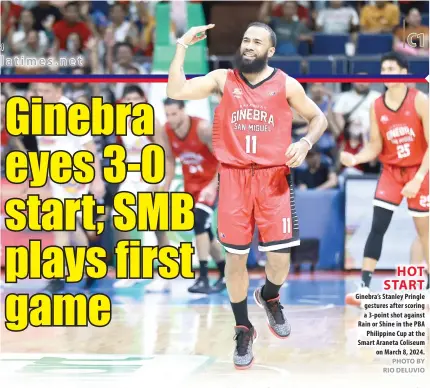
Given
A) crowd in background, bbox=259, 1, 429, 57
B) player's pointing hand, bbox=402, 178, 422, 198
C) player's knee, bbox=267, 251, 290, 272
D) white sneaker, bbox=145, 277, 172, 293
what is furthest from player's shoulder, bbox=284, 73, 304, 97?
crowd in background, bbox=259, 1, 429, 57

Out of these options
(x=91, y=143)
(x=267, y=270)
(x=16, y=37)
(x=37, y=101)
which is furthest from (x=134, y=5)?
(x=267, y=270)

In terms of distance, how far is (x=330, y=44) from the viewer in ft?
37.1

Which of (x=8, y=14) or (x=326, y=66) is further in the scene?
(x=8, y=14)

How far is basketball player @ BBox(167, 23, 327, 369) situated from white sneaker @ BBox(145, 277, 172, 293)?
10.7 feet

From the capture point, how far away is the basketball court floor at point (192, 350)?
5883 millimetres

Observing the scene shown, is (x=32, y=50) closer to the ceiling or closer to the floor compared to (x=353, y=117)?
closer to the ceiling

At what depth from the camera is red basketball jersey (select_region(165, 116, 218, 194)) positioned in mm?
8781

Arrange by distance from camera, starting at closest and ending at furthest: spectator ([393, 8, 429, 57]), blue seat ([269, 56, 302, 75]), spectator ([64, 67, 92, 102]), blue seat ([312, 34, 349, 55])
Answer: spectator ([393, 8, 429, 57]), spectator ([64, 67, 92, 102]), blue seat ([269, 56, 302, 75]), blue seat ([312, 34, 349, 55])

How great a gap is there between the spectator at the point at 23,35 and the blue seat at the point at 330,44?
304 centimetres

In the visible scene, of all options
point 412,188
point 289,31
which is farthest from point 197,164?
point 289,31

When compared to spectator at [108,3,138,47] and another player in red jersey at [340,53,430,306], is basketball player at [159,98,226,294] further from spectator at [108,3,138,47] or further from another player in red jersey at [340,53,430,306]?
spectator at [108,3,138,47]

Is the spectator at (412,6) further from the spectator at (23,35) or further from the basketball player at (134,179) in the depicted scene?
the spectator at (23,35)

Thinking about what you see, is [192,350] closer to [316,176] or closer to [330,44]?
[316,176]

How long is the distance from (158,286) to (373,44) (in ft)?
12.4
